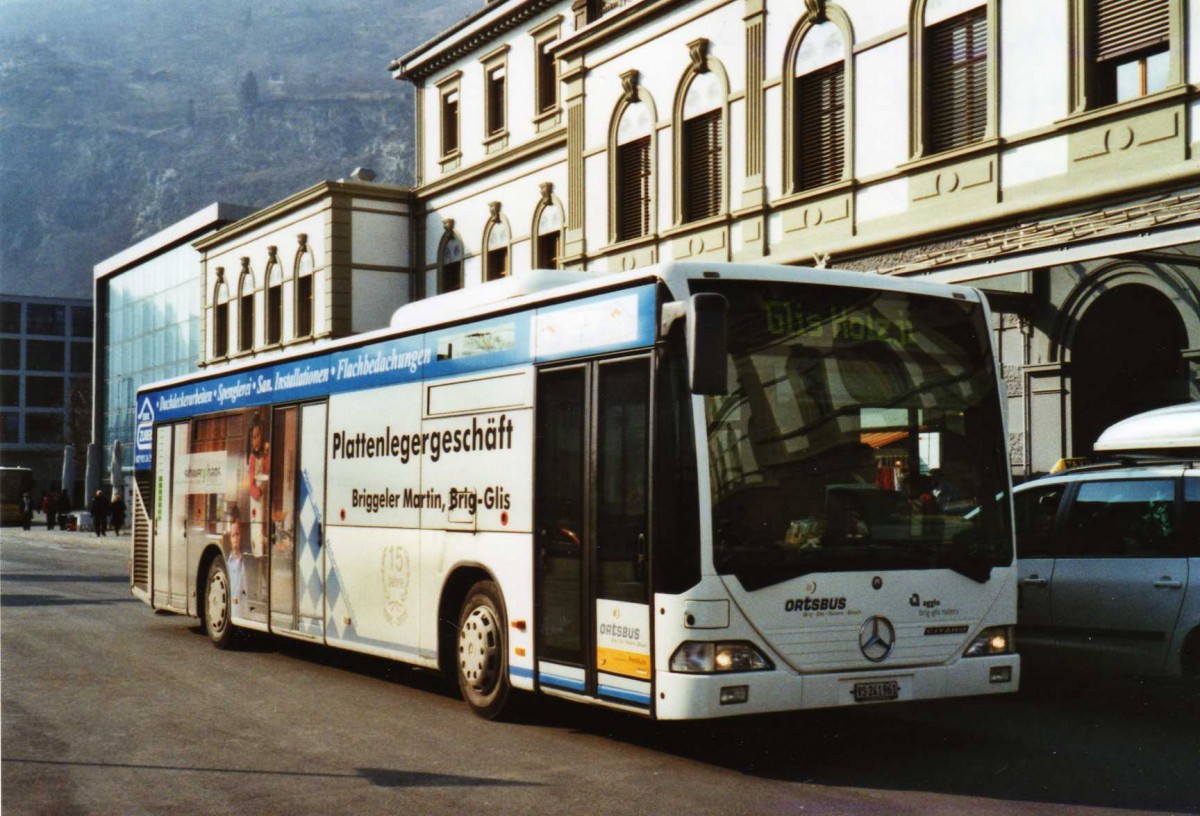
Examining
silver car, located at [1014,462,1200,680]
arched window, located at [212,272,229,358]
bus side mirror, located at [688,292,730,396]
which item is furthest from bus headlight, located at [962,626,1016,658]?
arched window, located at [212,272,229,358]

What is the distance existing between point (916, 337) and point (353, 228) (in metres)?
30.8

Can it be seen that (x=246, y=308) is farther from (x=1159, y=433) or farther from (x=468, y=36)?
(x=1159, y=433)

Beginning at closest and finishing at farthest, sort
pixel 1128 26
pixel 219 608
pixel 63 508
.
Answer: pixel 219 608 < pixel 1128 26 < pixel 63 508

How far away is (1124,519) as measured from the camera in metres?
10.0

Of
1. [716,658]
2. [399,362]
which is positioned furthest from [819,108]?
[716,658]

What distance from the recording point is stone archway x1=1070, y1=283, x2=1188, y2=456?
712 inches

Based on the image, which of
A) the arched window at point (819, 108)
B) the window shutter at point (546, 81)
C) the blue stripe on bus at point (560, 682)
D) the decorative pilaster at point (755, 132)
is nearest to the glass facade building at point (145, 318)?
the window shutter at point (546, 81)

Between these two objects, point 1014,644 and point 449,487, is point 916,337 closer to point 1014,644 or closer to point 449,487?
point 1014,644

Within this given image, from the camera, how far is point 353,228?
37.8 meters

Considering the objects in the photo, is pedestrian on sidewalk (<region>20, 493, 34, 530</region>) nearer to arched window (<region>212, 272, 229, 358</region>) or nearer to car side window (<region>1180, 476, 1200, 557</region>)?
arched window (<region>212, 272, 229, 358</region>)

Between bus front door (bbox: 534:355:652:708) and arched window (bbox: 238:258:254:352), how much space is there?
1399 inches

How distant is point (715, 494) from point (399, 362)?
4.15 metres

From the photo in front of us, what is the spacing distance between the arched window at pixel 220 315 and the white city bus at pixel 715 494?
3617cm

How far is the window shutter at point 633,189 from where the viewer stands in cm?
2426
